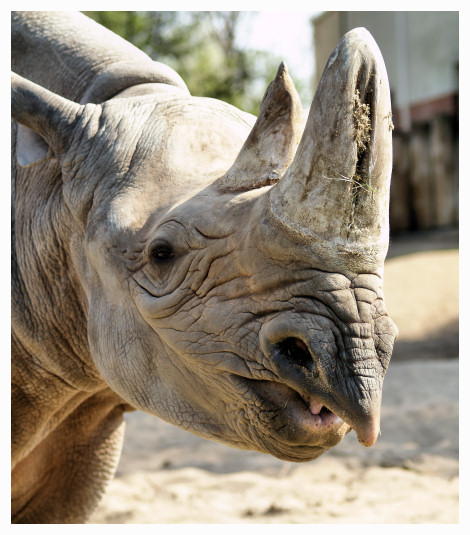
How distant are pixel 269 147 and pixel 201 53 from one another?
15113 mm

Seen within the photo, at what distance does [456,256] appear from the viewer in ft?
40.8

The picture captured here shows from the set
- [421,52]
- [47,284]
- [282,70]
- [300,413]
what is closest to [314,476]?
[47,284]

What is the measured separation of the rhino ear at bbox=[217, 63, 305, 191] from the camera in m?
2.20

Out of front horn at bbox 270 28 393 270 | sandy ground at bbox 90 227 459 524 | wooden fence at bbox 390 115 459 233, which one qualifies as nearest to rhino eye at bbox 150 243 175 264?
front horn at bbox 270 28 393 270

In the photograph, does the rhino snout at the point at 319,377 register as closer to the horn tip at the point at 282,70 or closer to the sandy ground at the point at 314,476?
the horn tip at the point at 282,70

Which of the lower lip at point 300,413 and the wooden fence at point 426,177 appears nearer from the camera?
the lower lip at point 300,413

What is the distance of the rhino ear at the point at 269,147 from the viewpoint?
86.7 inches

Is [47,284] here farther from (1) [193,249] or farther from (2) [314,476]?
(2) [314,476]

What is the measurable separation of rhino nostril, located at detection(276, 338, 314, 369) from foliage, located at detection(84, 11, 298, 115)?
40.0ft

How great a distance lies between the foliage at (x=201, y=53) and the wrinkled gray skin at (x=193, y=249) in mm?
10885

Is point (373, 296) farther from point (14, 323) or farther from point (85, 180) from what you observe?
point (14, 323)

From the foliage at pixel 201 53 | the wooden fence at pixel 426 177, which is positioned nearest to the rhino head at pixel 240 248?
the foliage at pixel 201 53

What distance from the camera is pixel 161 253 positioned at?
238 centimetres

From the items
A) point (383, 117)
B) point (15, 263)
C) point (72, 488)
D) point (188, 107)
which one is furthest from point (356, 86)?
point (72, 488)
